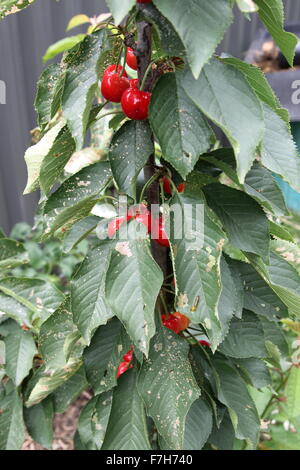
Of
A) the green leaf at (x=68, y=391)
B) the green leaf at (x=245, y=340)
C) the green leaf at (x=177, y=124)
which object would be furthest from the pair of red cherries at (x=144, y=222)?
the green leaf at (x=68, y=391)

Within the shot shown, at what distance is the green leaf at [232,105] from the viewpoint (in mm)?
499

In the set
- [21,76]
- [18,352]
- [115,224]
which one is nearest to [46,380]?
[18,352]

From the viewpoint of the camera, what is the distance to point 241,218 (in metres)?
0.66

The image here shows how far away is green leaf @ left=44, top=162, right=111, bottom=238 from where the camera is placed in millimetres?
665

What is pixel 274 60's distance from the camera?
2.80 m

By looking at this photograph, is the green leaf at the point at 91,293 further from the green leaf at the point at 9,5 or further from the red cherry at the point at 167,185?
the green leaf at the point at 9,5

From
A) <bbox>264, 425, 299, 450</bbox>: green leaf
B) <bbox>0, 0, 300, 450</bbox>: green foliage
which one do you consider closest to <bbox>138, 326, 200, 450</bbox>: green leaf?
<bbox>0, 0, 300, 450</bbox>: green foliage

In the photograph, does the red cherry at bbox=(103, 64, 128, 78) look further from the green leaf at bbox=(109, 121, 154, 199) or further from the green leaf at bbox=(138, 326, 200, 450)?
the green leaf at bbox=(138, 326, 200, 450)

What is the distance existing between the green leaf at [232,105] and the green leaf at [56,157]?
0.19 metres

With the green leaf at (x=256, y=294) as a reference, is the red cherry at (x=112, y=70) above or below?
above

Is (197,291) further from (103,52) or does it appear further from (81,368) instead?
(81,368)

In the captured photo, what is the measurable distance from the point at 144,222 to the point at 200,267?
0.10 m

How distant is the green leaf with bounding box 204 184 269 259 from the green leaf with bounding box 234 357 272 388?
0.89 ft
